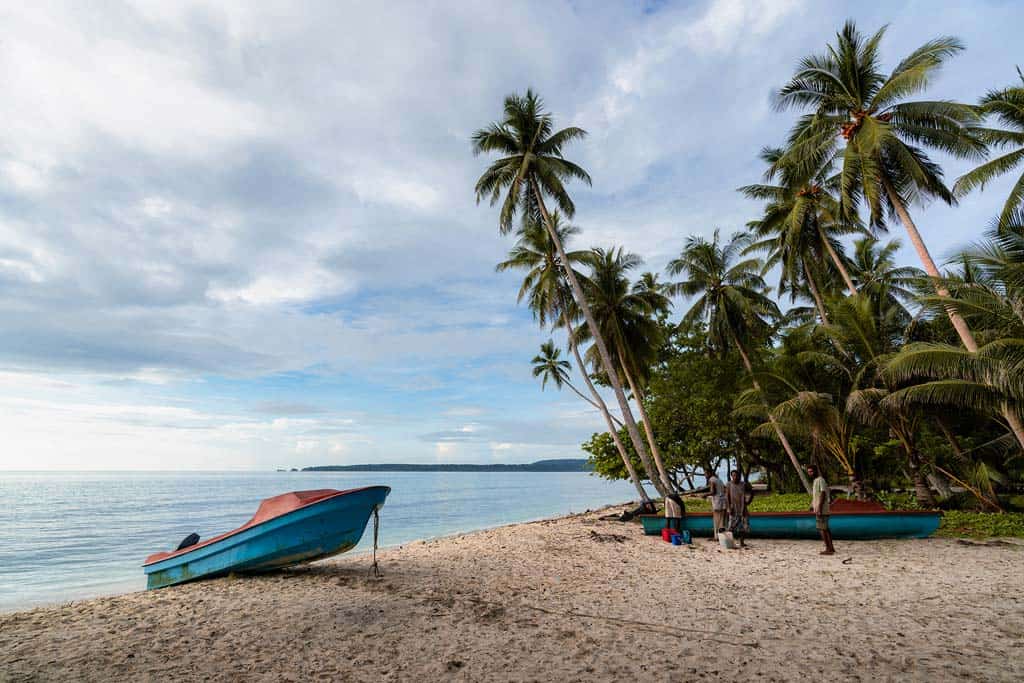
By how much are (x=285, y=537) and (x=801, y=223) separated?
20040 millimetres

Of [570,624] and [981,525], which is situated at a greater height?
[981,525]

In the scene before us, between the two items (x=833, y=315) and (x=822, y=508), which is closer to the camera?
(x=822, y=508)

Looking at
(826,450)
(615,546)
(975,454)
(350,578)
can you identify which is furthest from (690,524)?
(975,454)

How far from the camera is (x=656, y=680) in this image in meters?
4.06

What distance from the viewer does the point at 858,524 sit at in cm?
1108

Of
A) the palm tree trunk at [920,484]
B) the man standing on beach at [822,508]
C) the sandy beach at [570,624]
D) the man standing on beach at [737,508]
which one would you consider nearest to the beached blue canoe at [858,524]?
the man standing on beach at [737,508]

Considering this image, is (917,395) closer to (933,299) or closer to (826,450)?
(933,299)

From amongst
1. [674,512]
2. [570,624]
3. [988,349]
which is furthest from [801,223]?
[570,624]

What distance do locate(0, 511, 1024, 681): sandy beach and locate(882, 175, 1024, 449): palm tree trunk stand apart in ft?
11.3

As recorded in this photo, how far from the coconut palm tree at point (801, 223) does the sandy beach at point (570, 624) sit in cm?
1284

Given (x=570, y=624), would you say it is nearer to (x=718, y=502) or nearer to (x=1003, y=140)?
(x=718, y=502)

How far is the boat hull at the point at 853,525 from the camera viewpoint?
1102 centimetres

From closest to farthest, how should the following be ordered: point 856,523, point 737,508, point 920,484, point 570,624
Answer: point 570,624
point 856,523
point 737,508
point 920,484

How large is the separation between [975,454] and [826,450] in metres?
4.25
